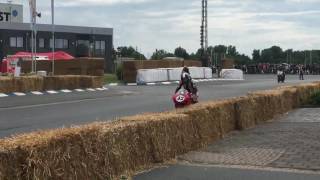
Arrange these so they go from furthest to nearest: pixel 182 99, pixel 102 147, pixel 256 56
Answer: pixel 256 56
pixel 182 99
pixel 102 147

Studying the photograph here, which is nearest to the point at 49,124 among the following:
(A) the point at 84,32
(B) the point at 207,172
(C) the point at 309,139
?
(C) the point at 309,139

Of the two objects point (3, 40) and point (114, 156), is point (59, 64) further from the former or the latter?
point (3, 40)

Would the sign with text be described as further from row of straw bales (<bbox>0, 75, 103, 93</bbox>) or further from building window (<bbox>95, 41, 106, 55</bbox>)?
row of straw bales (<bbox>0, 75, 103, 93</bbox>)

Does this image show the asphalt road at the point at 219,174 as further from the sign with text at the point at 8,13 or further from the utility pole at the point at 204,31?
the sign with text at the point at 8,13

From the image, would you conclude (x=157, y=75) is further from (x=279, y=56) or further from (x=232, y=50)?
(x=232, y=50)

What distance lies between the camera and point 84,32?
112188 mm

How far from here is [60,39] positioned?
10800 cm

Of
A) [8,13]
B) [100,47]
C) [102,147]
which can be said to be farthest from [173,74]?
[8,13]

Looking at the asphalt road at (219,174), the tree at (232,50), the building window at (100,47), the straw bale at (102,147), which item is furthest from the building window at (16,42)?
the asphalt road at (219,174)

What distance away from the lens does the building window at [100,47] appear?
11350 cm

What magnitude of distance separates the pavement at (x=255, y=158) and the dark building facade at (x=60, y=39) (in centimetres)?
7908

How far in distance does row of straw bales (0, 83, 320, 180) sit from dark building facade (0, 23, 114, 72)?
80.2 metres

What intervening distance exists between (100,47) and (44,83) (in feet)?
264

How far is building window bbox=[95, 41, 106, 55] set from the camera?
372ft
